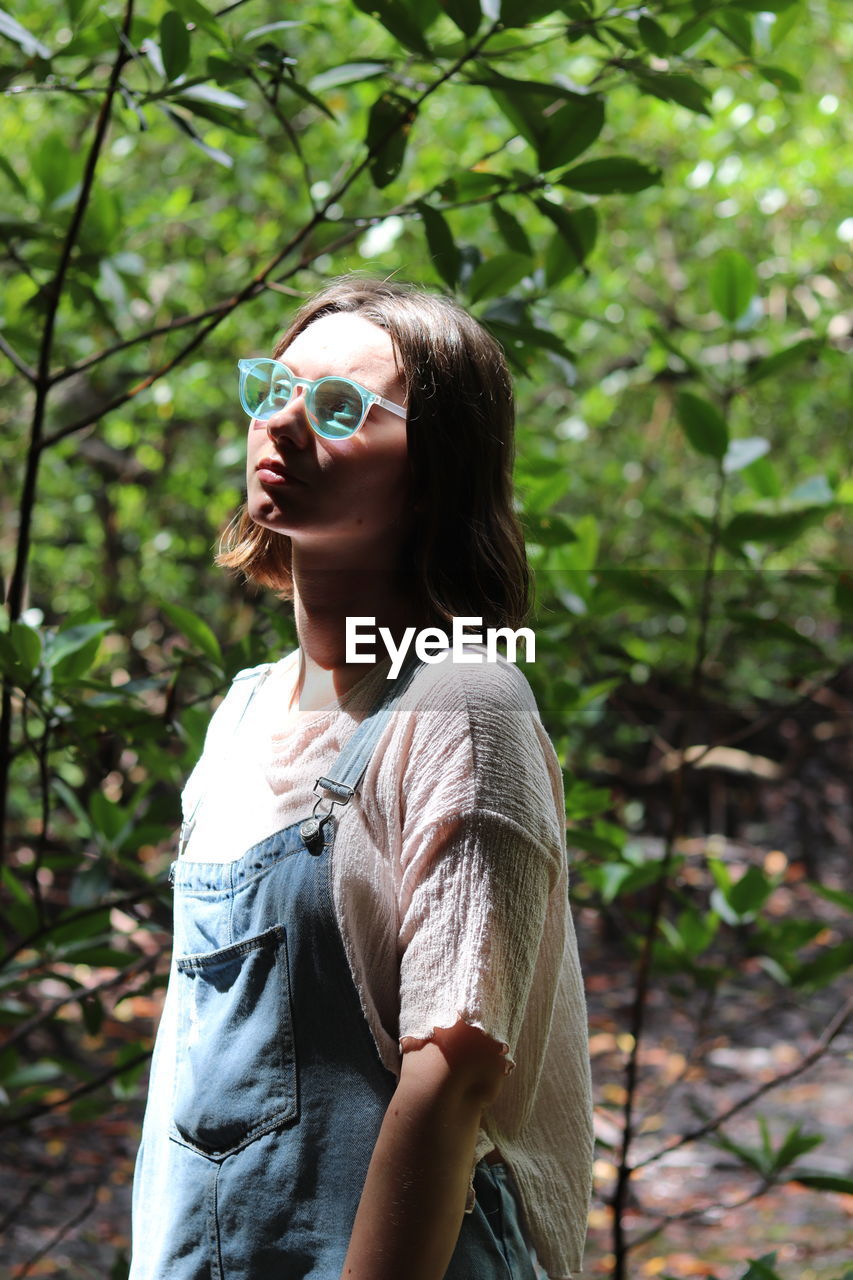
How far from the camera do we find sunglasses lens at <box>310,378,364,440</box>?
3.02 ft

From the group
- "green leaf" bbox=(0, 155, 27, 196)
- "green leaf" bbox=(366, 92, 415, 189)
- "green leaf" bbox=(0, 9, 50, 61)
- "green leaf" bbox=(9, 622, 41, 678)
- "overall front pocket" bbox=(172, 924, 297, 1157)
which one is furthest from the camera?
"green leaf" bbox=(0, 155, 27, 196)

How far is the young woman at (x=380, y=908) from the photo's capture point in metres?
0.78

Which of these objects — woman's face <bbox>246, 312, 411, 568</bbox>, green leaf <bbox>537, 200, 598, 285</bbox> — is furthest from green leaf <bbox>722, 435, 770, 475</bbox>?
woman's face <bbox>246, 312, 411, 568</bbox>

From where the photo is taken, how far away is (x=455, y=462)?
972 millimetres

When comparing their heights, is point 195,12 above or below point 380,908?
above

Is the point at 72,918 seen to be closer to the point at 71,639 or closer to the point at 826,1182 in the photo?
the point at 71,639

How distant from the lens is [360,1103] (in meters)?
0.83

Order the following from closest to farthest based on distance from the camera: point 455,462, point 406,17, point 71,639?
point 455,462 → point 406,17 → point 71,639

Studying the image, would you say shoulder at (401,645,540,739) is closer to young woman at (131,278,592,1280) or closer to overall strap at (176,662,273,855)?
young woman at (131,278,592,1280)

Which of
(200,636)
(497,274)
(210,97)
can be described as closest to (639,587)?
(497,274)

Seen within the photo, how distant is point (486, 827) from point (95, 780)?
5.97ft

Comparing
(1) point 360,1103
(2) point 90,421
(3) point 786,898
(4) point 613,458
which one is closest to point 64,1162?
(2) point 90,421

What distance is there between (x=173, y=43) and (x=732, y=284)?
82 centimetres

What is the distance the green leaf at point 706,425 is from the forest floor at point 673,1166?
0.96m
